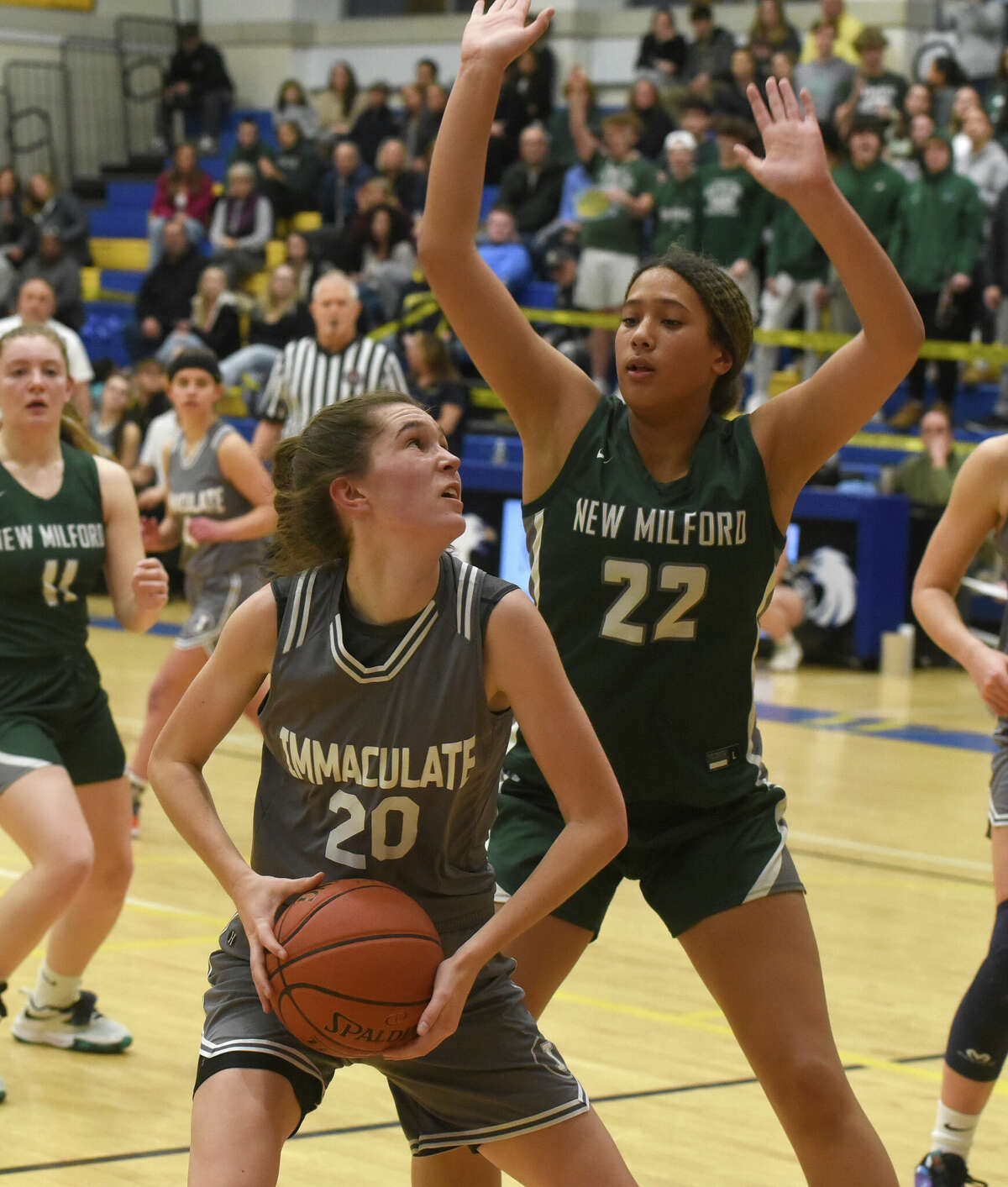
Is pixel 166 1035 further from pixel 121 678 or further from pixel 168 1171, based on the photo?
pixel 121 678

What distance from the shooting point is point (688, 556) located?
133 inches

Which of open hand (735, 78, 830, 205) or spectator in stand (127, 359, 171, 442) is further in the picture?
spectator in stand (127, 359, 171, 442)

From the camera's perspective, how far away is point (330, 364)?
342 inches

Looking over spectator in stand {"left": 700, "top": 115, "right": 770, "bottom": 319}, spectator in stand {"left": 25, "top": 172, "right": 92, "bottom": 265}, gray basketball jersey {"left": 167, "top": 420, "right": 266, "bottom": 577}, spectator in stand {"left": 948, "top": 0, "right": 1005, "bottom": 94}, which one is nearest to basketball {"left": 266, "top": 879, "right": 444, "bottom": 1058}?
gray basketball jersey {"left": 167, "top": 420, "right": 266, "bottom": 577}

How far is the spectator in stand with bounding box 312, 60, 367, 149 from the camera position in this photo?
19625mm

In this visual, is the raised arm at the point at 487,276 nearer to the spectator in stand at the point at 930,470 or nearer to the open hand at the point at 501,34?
the open hand at the point at 501,34

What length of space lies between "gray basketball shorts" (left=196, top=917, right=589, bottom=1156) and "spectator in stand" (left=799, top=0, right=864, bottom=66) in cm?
1380

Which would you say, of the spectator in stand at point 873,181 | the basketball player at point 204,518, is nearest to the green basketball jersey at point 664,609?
the basketball player at point 204,518

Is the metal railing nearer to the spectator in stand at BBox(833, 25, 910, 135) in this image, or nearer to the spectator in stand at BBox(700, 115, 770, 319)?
the spectator in stand at BBox(700, 115, 770, 319)

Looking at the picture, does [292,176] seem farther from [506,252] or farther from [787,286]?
[787,286]

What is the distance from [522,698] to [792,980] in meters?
0.75

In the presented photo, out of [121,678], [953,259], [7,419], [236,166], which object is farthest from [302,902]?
[236,166]

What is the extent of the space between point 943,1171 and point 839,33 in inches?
526

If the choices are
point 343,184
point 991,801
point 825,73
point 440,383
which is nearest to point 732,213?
point 825,73
